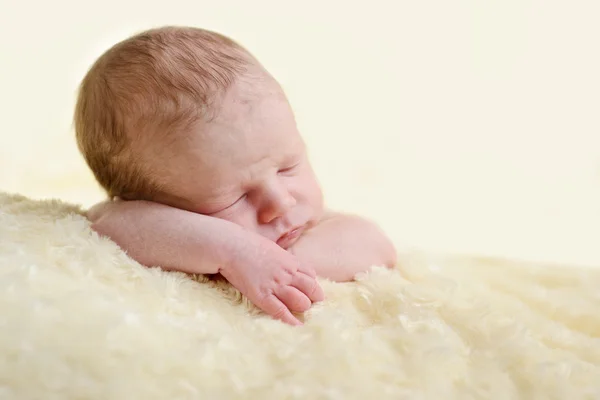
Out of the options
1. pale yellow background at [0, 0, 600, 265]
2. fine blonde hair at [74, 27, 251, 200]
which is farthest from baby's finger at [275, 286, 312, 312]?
pale yellow background at [0, 0, 600, 265]

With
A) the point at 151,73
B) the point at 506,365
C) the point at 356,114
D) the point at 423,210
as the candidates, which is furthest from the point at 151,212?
the point at 356,114

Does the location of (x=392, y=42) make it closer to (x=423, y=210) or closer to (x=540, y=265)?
(x=423, y=210)

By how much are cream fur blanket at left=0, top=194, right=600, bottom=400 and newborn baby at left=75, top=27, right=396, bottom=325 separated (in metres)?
0.06

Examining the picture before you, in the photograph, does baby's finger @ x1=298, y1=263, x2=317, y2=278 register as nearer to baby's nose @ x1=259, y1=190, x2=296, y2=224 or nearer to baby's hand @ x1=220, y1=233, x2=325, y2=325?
baby's hand @ x1=220, y1=233, x2=325, y2=325

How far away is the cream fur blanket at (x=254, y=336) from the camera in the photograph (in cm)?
79

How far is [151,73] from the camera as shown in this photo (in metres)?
1.23

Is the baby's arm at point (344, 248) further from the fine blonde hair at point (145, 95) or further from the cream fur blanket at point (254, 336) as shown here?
the fine blonde hair at point (145, 95)

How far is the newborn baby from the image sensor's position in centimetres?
114

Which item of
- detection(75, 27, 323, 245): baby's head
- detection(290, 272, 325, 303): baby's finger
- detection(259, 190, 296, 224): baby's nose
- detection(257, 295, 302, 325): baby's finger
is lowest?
detection(257, 295, 302, 325): baby's finger

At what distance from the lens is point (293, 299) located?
3.49 ft

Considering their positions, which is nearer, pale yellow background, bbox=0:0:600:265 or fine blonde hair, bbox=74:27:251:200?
fine blonde hair, bbox=74:27:251:200

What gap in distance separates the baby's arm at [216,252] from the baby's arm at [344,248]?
66 millimetres

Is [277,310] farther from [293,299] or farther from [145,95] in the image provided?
[145,95]

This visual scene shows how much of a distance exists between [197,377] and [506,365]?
0.36 metres
